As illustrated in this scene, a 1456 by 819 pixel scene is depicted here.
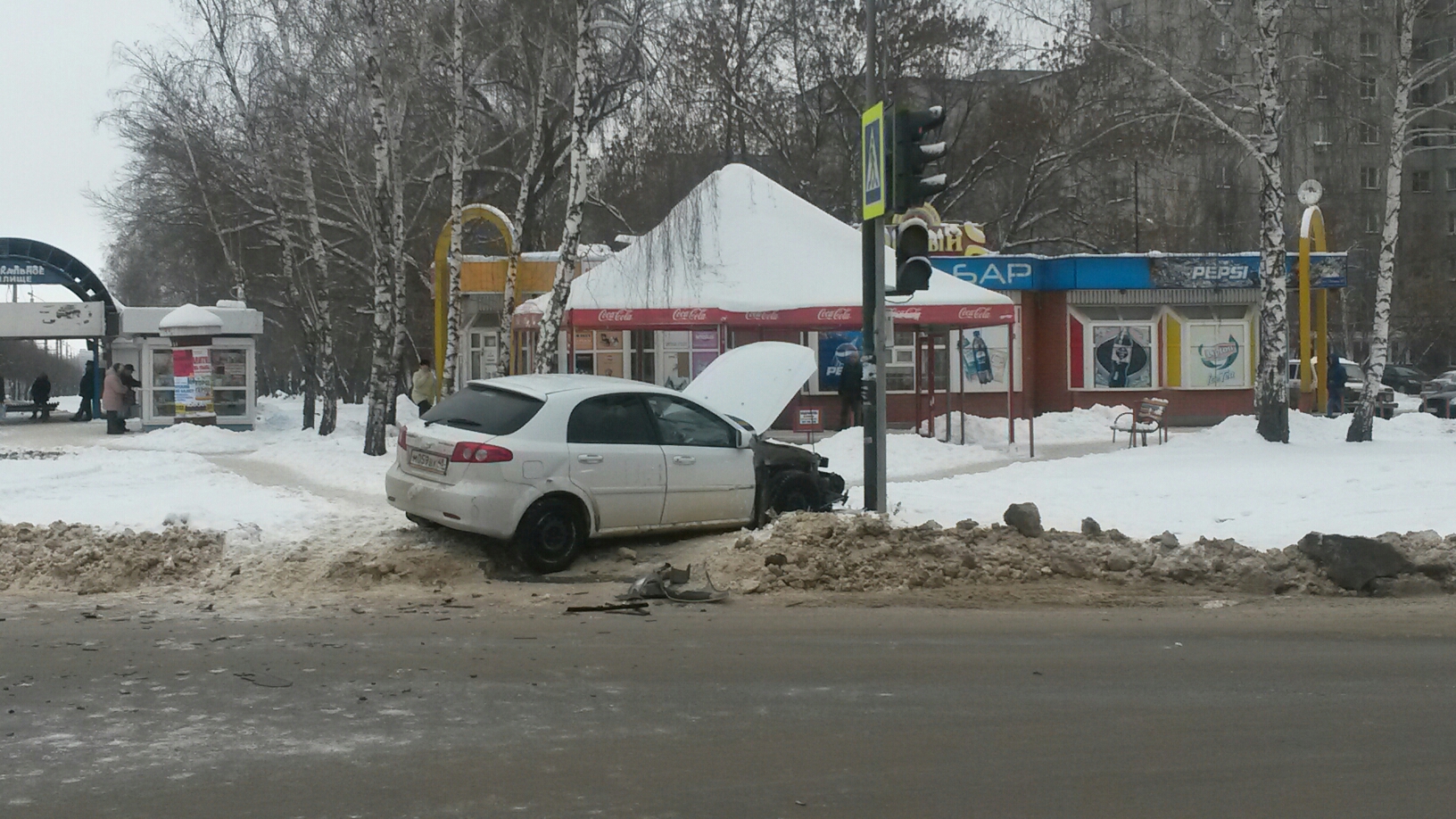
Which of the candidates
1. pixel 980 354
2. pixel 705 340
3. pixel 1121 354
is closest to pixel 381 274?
pixel 705 340

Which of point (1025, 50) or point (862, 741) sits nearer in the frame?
point (862, 741)

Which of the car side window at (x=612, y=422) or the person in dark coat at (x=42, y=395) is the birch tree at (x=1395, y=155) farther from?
the person in dark coat at (x=42, y=395)

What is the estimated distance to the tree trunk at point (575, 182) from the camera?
17422 millimetres

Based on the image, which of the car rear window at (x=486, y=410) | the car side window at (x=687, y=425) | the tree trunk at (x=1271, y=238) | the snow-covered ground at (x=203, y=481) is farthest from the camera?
the tree trunk at (x=1271, y=238)

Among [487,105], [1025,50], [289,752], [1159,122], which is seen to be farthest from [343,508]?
[1159,122]

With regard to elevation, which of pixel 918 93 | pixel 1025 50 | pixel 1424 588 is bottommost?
pixel 1424 588

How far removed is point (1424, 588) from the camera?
985cm

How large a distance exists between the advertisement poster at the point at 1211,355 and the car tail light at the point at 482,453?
77.9ft

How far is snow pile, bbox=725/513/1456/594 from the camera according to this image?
9961mm

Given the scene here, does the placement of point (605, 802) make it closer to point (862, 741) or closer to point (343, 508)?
point (862, 741)

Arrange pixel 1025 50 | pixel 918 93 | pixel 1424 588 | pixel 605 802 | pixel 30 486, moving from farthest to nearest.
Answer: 1. pixel 918 93
2. pixel 1025 50
3. pixel 30 486
4. pixel 1424 588
5. pixel 605 802

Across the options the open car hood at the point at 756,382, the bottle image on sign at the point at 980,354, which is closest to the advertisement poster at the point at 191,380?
the bottle image on sign at the point at 980,354

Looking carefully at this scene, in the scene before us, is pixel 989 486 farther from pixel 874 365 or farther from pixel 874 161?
pixel 874 161

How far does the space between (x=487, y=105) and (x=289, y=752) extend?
25573mm
